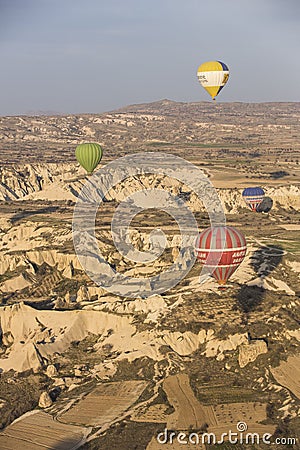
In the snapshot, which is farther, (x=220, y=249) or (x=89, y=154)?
(x=89, y=154)

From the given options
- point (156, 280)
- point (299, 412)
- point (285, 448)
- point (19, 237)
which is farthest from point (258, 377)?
point (19, 237)

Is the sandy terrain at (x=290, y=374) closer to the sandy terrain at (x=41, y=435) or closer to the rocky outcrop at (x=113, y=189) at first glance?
the sandy terrain at (x=41, y=435)

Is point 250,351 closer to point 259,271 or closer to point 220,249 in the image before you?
point 220,249

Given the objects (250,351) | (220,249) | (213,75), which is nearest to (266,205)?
(213,75)

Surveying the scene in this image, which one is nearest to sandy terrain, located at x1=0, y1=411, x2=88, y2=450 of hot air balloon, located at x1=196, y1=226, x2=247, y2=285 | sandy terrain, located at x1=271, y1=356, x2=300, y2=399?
sandy terrain, located at x1=271, y1=356, x2=300, y2=399

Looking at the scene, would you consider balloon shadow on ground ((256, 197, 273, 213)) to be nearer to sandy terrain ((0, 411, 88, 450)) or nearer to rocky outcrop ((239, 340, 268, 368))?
rocky outcrop ((239, 340, 268, 368))

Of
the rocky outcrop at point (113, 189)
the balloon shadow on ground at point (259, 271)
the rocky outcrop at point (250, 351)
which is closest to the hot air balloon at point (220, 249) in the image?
the balloon shadow on ground at point (259, 271)
